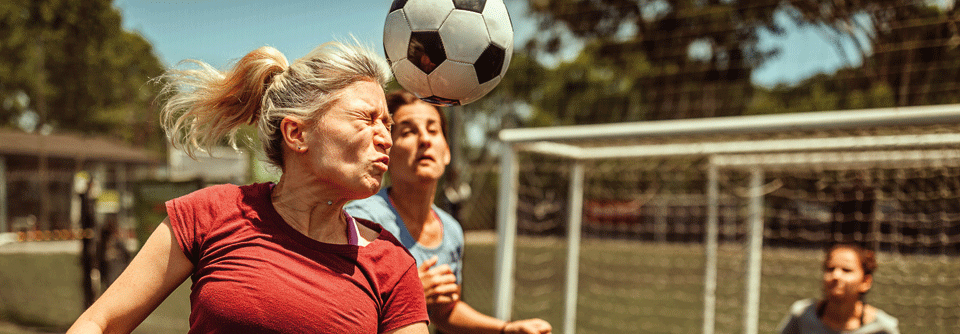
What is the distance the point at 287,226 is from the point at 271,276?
5.3 inches

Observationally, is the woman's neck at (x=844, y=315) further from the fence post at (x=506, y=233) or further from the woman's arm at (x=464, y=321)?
the woman's arm at (x=464, y=321)

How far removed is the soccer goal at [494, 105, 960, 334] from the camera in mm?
5000

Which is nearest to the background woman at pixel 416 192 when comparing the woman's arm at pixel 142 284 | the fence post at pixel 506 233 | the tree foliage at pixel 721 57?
the woman's arm at pixel 142 284

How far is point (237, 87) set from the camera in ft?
5.25

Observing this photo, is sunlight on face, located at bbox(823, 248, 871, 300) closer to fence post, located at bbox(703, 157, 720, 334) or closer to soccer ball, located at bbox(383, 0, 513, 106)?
fence post, located at bbox(703, 157, 720, 334)

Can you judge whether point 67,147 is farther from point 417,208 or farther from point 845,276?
point 845,276

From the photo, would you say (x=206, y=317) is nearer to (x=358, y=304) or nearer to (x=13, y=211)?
(x=358, y=304)

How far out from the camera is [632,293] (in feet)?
38.2

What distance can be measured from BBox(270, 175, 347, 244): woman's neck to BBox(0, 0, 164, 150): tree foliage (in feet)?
77.4

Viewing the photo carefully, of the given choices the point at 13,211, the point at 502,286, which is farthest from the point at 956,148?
the point at 13,211

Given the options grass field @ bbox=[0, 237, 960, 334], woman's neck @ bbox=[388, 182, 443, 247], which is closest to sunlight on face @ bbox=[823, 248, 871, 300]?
woman's neck @ bbox=[388, 182, 443, 247]

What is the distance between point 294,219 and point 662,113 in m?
14.2

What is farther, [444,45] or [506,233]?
[506,233]

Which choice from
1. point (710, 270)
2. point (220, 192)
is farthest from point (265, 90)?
point (710, 270)
